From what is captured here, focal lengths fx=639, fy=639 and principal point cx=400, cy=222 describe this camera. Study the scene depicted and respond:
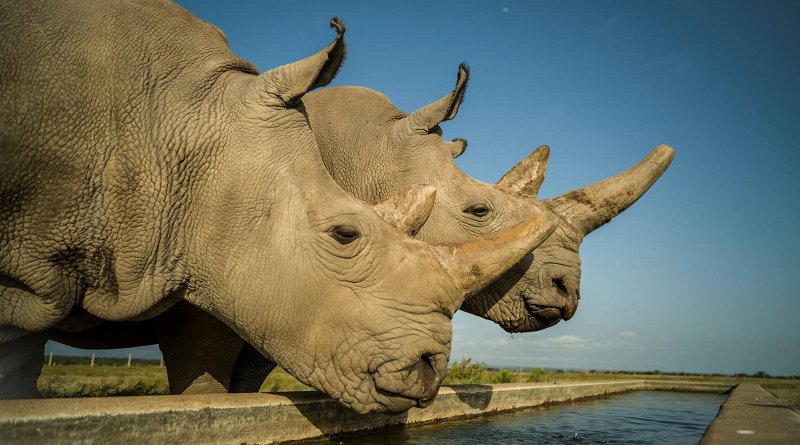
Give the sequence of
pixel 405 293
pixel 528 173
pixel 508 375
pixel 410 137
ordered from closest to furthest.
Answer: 1. pixel 405 293
2. pixel 410 137
3. pixel 528 173
4. pixel 508 375

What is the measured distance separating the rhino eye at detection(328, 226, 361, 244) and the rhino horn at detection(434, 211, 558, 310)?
1.96ft

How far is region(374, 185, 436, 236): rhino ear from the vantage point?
14.8ft

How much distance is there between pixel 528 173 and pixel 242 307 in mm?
4038

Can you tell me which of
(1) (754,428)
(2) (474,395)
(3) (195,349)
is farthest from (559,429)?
(3) (195,349)

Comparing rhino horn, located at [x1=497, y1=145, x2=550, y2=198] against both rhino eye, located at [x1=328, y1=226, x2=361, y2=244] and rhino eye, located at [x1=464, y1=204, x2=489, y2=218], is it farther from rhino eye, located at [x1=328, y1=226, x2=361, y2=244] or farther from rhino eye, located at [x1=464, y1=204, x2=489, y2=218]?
rhino eye, located at [x1=328, y1=226, x2=361, y2=244]

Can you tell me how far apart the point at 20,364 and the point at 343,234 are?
282 cm

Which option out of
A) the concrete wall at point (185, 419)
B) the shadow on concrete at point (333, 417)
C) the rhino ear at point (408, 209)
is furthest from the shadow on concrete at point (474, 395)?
the rhino ear at point (408, 209)

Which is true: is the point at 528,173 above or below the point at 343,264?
above

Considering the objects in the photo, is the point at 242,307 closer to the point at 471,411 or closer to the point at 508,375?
the point at 471,411

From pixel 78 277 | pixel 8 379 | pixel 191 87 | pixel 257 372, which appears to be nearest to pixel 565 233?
pixel 257 372

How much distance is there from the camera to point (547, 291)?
621cm

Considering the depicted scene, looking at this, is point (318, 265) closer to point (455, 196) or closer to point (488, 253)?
point (488, 253)

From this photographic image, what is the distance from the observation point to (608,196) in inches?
274

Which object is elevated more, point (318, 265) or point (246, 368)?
point (318, 265)
